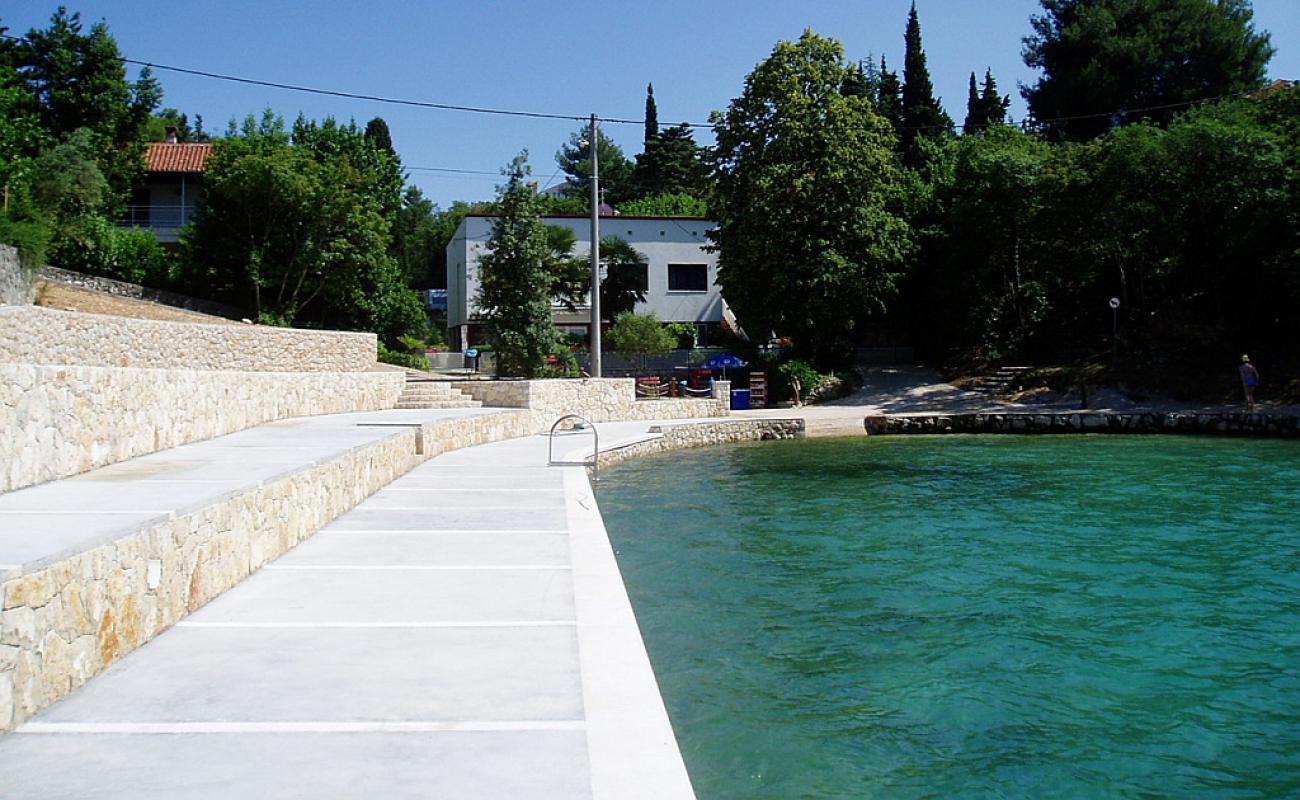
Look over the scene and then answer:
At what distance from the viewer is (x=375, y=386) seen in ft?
76.9

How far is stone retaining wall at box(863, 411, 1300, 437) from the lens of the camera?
26.8m

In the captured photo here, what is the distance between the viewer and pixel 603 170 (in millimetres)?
82812

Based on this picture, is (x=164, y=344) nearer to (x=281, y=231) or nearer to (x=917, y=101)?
(x=281, y=231)

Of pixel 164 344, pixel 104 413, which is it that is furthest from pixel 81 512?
pixel 164 344

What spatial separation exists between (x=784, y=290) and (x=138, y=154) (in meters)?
26.7

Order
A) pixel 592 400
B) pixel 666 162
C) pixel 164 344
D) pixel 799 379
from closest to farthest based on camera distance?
pixel 164 344, pixel 592 400, pixel 799 379, pixel 666 162

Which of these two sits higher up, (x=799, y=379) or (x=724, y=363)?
(x=724, y=363)

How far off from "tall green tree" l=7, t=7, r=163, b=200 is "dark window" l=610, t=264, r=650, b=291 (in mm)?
20178

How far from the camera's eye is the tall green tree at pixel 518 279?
29.2 meters

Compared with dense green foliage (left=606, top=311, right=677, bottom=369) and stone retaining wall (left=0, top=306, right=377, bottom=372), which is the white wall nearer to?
dense green foliage (left=606, top=311, right=677, bottom=369)

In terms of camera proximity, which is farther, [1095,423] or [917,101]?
[917,101]

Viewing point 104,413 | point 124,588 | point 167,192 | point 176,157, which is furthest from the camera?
point 176,157

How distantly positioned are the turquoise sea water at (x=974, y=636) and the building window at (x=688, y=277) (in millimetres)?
31940

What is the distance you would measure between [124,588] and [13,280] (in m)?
18.0
